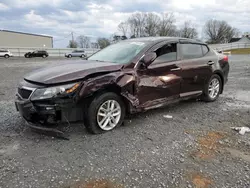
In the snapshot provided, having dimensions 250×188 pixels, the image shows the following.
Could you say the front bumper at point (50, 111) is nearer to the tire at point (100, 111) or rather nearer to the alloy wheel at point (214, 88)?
the tire at point (100, 111)

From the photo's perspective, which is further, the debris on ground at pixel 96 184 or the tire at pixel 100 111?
the tire at pixel 100 111

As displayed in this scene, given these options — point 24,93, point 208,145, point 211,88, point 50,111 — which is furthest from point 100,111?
point 211,88

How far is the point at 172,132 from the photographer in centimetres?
375

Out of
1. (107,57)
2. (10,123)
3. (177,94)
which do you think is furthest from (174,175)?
(10,123)

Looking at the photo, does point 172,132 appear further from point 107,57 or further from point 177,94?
point 107,57

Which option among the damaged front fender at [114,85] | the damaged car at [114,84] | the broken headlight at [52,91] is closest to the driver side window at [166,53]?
the damaged car at [114,84]

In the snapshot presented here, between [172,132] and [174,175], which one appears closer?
[174,175]

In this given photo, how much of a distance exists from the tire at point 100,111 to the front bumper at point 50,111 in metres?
0.17

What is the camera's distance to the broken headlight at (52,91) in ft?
10.5

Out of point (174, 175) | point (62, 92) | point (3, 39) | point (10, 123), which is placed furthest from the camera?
point (3, 39)

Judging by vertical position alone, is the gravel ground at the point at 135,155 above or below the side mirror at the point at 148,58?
below

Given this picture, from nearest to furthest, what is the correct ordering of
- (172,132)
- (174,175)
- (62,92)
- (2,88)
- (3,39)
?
(174,175) < (62,92) < (172,132) < (2,88) < (3,39)

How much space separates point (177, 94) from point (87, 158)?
245 centimetres

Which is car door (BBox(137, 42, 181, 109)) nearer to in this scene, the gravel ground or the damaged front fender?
the damaged front fender
